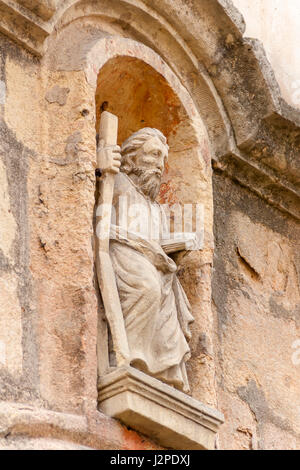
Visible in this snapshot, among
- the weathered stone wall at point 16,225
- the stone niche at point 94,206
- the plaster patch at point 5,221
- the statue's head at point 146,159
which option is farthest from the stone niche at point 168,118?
the plaster patch at point 5,221

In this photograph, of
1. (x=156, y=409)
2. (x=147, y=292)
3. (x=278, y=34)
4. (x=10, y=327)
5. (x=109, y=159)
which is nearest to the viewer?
(x=10, y=327)

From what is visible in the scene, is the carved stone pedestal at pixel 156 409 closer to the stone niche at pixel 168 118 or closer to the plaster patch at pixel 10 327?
the stone niche at pixel 168 118

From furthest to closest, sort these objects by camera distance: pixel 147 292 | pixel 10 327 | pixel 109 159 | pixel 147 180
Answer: pixel 147 180 < pixel 109 159 < pixel 147 292 < pixel 10 327

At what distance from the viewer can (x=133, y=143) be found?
6.34 metres

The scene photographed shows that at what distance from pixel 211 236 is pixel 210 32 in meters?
1.02

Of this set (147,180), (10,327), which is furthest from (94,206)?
(10,327)

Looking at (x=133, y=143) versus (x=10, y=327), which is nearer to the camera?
(x=10, y=327)

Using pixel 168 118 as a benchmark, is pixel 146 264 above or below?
below

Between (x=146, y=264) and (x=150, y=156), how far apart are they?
0.58 meters

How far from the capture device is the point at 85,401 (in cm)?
546

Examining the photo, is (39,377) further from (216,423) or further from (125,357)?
(216,423)

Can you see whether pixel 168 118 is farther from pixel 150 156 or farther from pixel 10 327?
pixel 10 327

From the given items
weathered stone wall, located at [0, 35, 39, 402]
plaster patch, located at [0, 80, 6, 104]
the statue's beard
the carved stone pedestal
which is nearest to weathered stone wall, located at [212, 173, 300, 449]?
the carved stone pedestal

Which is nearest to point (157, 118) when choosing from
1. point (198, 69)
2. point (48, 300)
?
point (198, 69)
